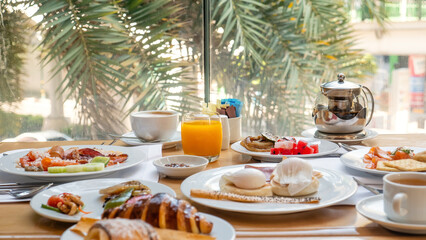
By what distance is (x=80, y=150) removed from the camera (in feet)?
4.59

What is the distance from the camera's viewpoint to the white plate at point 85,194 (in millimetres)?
917

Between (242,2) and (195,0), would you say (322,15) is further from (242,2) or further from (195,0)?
(195,0)

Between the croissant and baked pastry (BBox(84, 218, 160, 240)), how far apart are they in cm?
7

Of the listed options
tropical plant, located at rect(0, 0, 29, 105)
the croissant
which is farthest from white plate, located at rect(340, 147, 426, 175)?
tropical plant, located at rect(0, 0, 29, 105)

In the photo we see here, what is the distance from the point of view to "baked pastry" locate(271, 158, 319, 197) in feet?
3.34


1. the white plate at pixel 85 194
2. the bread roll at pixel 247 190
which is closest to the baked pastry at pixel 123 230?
the white plate at pixel 85 194

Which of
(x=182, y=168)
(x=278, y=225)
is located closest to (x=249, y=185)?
(x=278, y=225)

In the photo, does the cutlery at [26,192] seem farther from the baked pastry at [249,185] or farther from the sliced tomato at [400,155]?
the sliced tomato at [400,155]

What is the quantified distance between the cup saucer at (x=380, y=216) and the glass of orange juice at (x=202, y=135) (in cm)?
57

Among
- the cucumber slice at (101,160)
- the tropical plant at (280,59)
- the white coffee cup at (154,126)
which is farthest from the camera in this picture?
the tropical plant at (280,59)

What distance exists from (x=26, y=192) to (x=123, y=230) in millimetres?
520

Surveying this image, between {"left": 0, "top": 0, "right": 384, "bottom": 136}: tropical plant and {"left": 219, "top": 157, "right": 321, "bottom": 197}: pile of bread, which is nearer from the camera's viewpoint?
{"left": 219, "top": 157, "right": 321, "bottom": 197}: pile of bread

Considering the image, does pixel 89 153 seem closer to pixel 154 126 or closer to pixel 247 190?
pixel 154 126

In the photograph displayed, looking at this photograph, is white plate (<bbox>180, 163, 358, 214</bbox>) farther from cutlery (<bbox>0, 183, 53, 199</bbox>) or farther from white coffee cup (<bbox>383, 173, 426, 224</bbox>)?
cutlery (<bbox>0, 183, 53, 199</bbox>)
